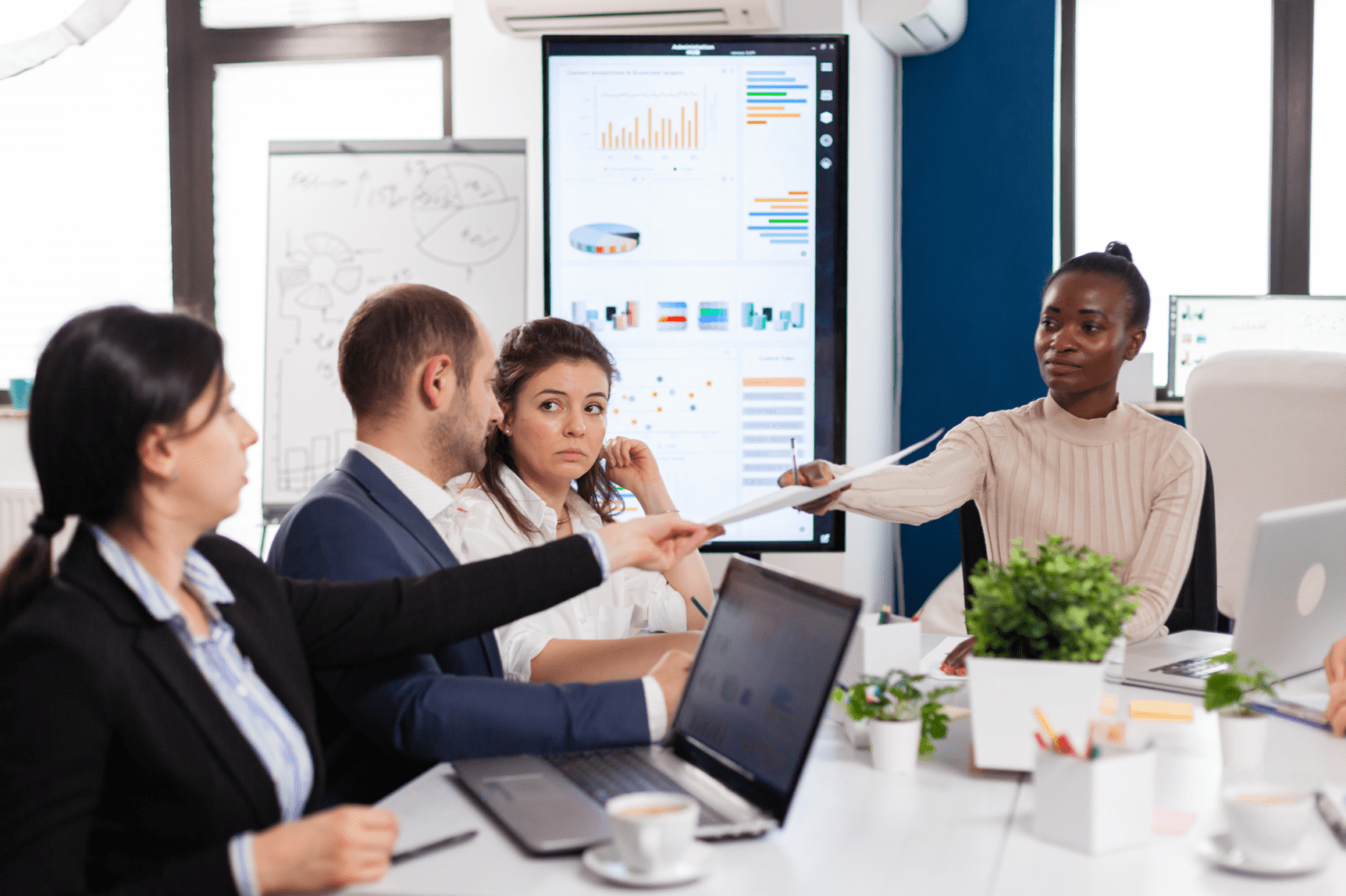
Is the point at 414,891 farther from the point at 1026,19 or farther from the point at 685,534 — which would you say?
the point at 1026,19

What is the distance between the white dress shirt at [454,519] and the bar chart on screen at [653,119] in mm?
1177

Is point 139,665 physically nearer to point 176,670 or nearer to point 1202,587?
point 176,670

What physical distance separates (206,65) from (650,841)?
384cm

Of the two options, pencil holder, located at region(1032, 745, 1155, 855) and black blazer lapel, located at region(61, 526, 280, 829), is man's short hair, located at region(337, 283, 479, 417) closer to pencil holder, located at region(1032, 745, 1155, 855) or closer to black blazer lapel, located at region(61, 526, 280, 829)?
black blazer lapel, located at region(61, 526, 280, 829)

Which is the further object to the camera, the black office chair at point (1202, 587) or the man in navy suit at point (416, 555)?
the black office chair at point (1202, 587)

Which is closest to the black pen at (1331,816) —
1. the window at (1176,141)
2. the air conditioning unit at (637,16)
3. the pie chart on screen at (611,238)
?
the pie chart on screen at (611,238)

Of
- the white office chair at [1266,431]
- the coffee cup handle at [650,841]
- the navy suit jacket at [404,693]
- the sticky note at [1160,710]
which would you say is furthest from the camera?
the white office chair at [1266,431]

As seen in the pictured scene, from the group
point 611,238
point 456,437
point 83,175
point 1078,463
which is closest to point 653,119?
point 611,238

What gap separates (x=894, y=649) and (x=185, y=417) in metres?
0.82

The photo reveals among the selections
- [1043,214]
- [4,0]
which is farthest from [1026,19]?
[4,0]

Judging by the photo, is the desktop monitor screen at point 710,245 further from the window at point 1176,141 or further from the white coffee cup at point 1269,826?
the white coffee cup at point 1269,826

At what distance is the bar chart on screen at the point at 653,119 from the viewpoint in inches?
115

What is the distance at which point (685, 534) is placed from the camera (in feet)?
5.08

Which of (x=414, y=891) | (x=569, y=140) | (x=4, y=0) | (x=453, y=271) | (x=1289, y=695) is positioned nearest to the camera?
(x=414, y=891)
